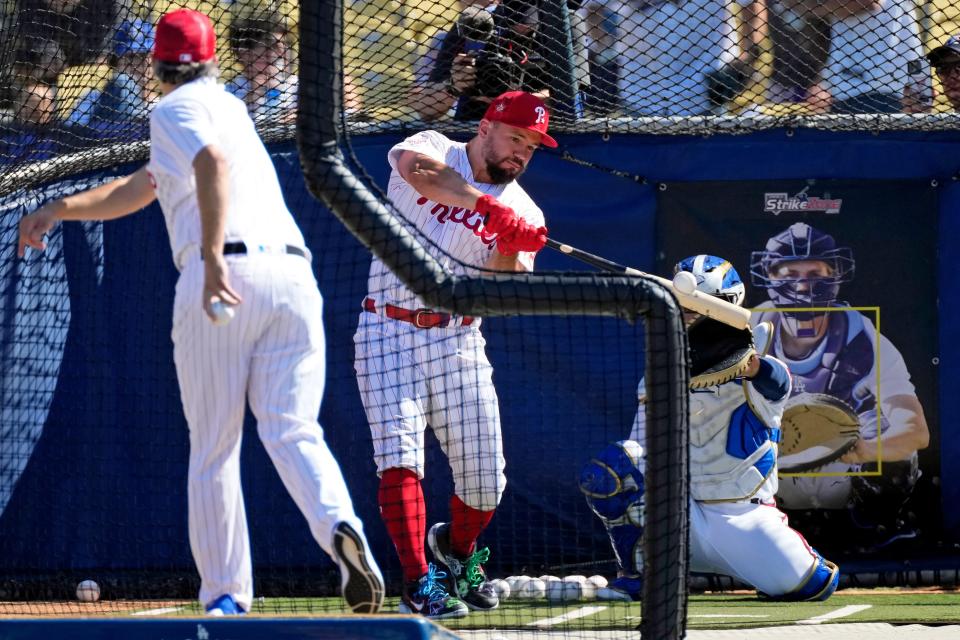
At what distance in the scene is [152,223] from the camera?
702 cm

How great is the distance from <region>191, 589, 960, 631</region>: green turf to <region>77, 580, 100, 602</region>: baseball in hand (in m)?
0.70

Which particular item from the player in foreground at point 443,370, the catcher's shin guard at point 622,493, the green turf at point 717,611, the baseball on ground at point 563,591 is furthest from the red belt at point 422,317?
the baseball on ground at point 563,591

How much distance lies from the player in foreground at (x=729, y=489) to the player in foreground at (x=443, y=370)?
671 mm

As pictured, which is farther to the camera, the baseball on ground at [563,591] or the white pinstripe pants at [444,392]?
the baseball on ground at [563,591]

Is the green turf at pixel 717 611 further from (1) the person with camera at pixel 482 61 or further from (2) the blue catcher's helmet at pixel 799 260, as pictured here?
(1) the person with camera at pixel 482 61

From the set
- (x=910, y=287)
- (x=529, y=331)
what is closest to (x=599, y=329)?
(x=529, y=331)

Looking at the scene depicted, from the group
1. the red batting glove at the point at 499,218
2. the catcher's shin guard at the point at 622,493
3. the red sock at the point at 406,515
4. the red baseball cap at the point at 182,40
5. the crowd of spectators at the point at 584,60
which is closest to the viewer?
the red baseball cap at the point at 182,40

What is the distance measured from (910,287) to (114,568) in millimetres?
4005

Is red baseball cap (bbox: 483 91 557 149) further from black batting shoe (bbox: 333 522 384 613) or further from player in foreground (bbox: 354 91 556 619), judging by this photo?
black batting shoe (bbox: 333 522 384 613)

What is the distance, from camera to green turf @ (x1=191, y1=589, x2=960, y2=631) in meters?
5.26

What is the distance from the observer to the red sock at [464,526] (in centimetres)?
559

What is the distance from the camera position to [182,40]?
3.89m

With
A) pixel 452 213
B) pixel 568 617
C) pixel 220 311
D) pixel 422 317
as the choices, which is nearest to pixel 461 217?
pixel 452 213

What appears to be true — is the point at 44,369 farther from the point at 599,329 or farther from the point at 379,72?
the point at 599,329
